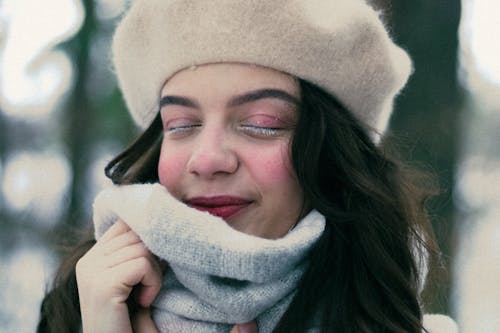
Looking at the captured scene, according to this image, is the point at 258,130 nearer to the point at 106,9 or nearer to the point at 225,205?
the point at 225,205

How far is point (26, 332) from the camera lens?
14.2 feet

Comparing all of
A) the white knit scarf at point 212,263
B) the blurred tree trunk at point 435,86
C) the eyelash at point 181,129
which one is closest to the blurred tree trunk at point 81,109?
the blurred tree trunk at point 435,86

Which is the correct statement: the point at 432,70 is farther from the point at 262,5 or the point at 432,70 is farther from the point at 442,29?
the point at 262,5

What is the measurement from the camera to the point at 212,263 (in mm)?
1388

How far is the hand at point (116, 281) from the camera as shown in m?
1.46

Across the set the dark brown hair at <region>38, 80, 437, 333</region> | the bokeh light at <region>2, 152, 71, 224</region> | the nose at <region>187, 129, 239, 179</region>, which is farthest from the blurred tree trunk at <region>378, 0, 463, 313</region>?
the bokeh light at <region>2, 152, 71, 224</region>

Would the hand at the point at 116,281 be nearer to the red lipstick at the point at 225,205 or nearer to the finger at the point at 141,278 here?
the finger at the point at 141,278

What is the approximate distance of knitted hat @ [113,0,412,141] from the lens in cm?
155

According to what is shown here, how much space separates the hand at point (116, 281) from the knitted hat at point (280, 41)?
429mm

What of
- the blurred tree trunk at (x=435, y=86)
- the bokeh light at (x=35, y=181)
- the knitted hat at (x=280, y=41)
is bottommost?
the bokeh light at (x=35, y=181)

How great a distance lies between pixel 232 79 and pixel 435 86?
7.46 ft

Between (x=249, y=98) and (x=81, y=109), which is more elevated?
(x=249, y=98)

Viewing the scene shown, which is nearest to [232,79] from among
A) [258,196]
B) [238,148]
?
[238,148]

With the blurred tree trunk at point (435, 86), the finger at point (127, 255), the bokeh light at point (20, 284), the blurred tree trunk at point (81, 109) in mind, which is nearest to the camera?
the finger at point (127, 255)
